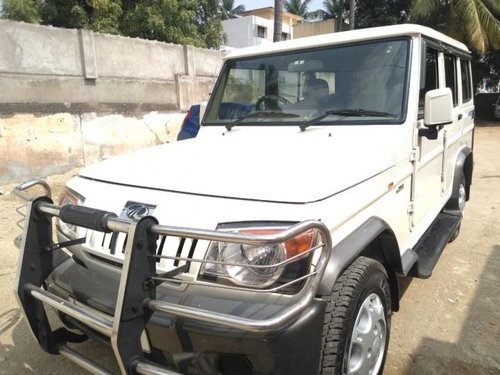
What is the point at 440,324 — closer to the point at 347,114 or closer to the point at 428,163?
the point at 428,163

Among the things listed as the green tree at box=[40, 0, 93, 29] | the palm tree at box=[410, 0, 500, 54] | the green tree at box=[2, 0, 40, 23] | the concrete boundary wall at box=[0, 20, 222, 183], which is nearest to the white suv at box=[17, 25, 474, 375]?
the concrete boundary wall at box=[0, 20, 222, 183]

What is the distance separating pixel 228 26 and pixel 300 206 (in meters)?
39.0

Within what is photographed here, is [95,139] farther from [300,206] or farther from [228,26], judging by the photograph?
[228,26]

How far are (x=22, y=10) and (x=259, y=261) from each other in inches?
654

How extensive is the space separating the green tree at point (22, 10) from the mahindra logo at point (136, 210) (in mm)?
15937

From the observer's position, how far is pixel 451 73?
4211mm

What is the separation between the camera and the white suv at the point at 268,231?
169cm

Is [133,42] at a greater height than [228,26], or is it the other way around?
[228,26]

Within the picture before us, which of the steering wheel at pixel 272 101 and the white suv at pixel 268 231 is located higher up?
the steering wheel at pixel 272 101

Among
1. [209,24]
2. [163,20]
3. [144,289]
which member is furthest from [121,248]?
[209,24]

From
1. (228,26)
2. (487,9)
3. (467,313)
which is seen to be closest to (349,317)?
(467,313)

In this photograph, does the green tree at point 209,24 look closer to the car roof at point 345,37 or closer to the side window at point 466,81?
the side window at point 466,81

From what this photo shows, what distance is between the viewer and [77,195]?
2.45 m

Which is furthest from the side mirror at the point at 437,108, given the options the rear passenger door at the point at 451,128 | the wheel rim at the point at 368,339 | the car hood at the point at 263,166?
the wheel rim at the point at 368,339
